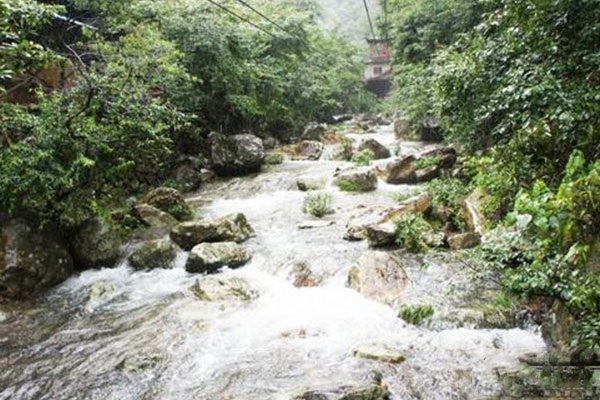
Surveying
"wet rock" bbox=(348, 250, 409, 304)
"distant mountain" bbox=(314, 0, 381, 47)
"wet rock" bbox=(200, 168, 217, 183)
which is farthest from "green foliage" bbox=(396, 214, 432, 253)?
"distant mountain" bbox=(314, 0, 381, 47)

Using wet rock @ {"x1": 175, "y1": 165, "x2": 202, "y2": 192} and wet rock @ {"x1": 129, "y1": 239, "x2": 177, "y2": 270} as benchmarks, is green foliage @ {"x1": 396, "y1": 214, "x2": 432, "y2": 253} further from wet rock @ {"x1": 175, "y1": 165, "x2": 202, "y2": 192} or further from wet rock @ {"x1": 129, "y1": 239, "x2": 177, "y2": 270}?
wet rock @ {"x1": 175, "y1": 165, "x2": 202, "y2": 192}

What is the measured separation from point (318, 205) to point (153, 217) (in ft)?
14.6

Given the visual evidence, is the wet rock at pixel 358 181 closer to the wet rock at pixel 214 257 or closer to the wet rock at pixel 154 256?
the wet rock at pixel 214 257

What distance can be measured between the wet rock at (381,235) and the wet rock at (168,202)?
5552 mm

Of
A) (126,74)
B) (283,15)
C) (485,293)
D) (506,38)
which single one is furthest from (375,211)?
(283,15)

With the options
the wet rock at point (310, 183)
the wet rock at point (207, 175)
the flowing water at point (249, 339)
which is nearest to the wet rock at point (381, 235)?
the flowing water at point (249, 339)

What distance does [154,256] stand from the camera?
8688mm

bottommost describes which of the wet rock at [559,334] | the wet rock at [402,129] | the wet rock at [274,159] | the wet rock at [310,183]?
the wet rock at [559,334]

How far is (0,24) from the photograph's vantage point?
4547 mm

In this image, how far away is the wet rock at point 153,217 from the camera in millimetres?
10438

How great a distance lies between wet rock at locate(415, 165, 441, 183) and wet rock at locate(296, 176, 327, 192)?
321cm

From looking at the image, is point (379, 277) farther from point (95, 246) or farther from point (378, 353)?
point (95, 246)

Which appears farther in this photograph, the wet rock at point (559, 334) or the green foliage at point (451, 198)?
the green foliage at point (451, 198)

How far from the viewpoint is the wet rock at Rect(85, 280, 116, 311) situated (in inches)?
283
